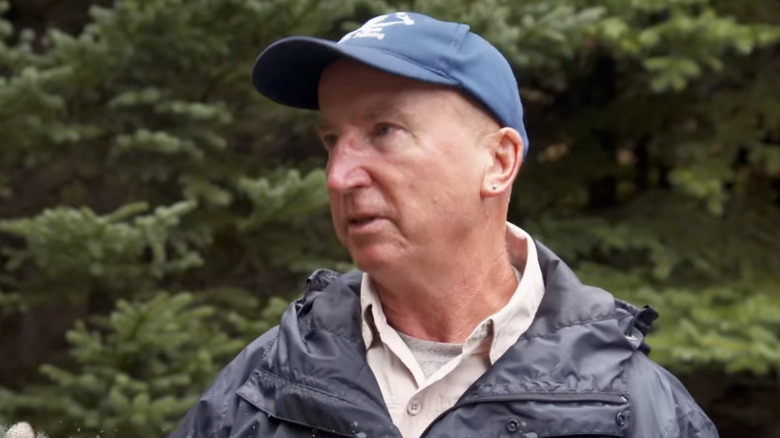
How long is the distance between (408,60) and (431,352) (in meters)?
0.54

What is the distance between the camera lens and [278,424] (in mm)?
1963

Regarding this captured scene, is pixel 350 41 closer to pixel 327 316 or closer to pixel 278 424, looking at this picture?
pixel 327 316

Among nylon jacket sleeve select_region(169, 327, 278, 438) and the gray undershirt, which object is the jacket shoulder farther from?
nylon jacket sleeve select_region(169, 327, 278, 438)

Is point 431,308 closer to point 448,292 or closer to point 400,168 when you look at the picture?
point 448,292

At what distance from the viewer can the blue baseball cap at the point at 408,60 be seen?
74.6 inches

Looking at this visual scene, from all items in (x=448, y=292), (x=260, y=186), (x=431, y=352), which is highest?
(x=448, y=292)

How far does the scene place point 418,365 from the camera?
2.00 m

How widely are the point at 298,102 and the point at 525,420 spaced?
29.7 inches

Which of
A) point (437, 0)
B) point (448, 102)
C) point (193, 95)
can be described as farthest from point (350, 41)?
point (193, 95)

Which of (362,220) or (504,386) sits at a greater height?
(362,220)

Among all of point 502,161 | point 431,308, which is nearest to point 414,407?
point 431,308

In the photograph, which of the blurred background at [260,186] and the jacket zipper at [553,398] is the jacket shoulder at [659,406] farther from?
the blurred background at [260,186]

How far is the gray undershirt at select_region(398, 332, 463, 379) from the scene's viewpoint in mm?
2020

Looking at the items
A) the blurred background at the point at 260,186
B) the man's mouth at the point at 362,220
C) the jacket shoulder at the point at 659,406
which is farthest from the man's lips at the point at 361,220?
the blurred background at the point at 260,186
